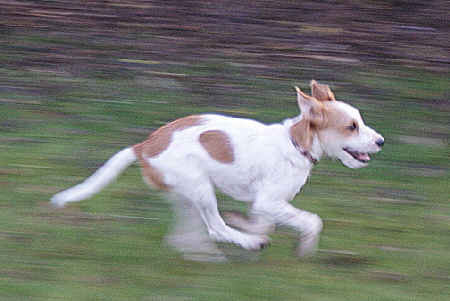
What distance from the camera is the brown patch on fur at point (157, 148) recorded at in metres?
5.07

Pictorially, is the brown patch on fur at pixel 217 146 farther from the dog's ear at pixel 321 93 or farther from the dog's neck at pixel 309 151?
the dog's ear at pixel 321 93

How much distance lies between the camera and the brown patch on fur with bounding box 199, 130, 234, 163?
505 cm

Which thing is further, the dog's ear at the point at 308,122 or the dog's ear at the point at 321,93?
the dog's ear at the point at 321,93

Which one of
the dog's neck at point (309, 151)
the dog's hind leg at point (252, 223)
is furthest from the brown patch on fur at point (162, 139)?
the dog's hind leg at point (252, 223)

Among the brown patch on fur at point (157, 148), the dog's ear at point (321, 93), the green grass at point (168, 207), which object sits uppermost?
the dog's ear at point (321, 93)

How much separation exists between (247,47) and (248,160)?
4.66m

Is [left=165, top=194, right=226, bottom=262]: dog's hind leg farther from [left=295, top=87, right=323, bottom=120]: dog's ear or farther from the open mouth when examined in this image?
the open mouth

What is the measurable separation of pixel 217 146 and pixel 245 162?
200mm

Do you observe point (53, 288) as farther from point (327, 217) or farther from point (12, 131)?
point (12, 131)

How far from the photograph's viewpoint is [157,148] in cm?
509

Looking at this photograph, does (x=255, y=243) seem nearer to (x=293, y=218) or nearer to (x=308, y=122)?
(x=293, y=218)

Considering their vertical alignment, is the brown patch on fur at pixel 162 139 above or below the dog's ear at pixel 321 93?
below

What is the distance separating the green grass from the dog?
10.6 inches

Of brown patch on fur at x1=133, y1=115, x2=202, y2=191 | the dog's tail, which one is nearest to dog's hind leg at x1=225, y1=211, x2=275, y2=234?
brown patch on fur at x1=133, y1=115, x2=202, y2=191
